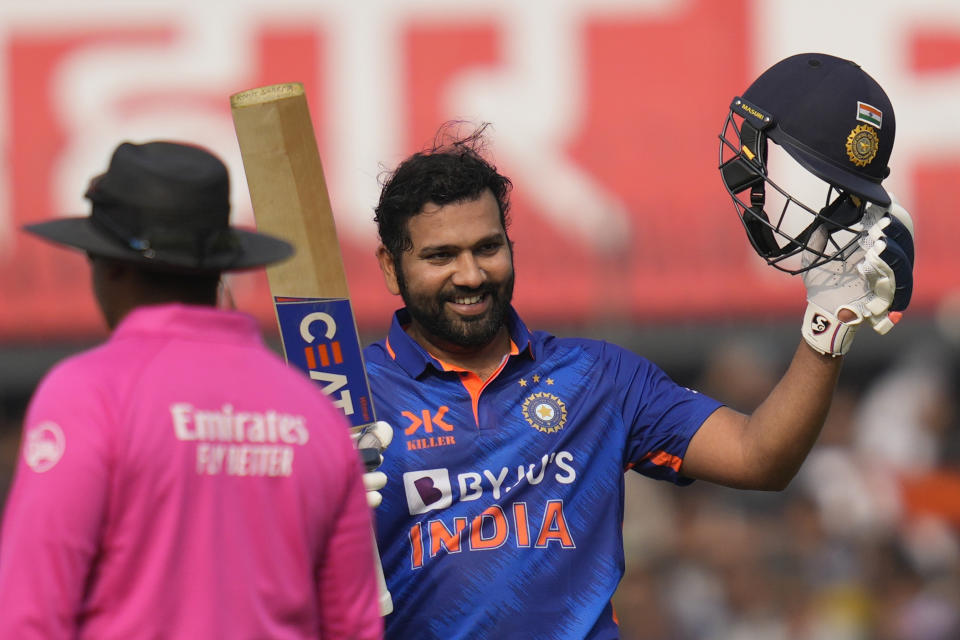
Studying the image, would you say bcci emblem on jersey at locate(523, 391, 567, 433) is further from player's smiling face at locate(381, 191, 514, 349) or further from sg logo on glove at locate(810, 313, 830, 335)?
sg logo on glove at locate(810, 313, 830, 335)

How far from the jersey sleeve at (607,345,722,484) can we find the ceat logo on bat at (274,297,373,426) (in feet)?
1.97

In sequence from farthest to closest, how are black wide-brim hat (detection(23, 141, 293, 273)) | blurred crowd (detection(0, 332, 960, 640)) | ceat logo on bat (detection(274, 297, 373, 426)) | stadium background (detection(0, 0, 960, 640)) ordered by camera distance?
stadium background (detection(0, 0, 960, 640)) → blurred crowd (detection(0, 332, 960, 640)) → ceat logo on bat (detection(274, 297, 373, 426)) → black wide-brim hat (detection(23, 141, 293, 273))

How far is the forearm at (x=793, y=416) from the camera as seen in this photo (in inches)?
119

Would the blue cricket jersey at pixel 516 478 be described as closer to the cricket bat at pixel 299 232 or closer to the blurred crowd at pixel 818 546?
the cricket bat at pixel 299 232

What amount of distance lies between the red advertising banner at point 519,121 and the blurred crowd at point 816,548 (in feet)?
3.36

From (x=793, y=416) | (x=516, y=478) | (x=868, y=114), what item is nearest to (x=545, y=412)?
(x=516, y=478)

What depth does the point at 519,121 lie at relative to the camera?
830cm

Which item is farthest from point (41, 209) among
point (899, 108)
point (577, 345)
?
point (577, 345)

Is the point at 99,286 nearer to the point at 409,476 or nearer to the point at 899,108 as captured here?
the point at 409,476

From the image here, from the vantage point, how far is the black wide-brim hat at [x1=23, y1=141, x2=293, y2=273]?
85.9 inches

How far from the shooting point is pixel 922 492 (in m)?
7.07

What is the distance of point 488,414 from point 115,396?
1.21 meters

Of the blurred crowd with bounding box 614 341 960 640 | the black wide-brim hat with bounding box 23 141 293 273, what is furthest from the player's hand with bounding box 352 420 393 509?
the blurred crowd with bounding box 614 341 960 640

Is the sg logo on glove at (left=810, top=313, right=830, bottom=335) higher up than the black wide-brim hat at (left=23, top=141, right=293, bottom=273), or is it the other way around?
the black wide-brim hat at (left=23, top=141, right=293, bottom=273)
